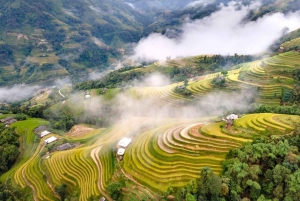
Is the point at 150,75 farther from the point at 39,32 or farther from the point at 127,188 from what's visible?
the point at 39,32

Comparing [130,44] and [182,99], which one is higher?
[130,44]

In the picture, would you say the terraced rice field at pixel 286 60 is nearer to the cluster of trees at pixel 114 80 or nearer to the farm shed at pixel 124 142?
the farm shed at pixel 124 142

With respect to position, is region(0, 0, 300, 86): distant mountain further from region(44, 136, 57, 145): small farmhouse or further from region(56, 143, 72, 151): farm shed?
region(56, 143, 72, 151): farm shed

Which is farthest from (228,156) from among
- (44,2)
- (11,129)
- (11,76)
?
(44,2)

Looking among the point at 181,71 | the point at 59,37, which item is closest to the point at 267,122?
the point at 181,71

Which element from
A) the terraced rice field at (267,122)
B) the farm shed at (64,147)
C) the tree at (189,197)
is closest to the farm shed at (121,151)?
the tree at (189,197)

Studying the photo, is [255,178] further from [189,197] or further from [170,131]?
[170,131]
